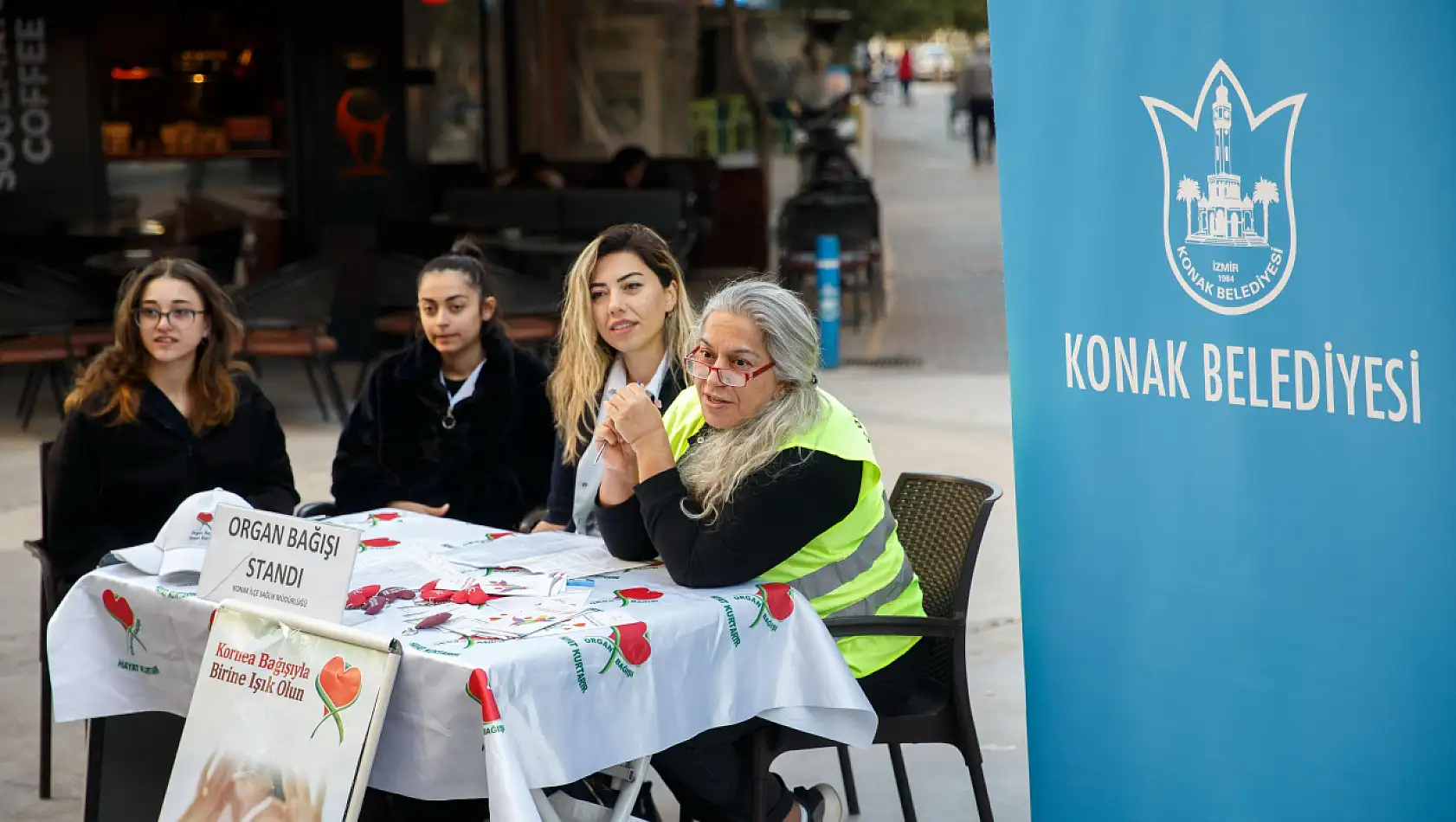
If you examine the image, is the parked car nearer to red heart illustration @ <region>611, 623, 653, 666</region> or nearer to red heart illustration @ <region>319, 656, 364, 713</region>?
red heart illustration @ <region>611, 623, 653, 666</region>

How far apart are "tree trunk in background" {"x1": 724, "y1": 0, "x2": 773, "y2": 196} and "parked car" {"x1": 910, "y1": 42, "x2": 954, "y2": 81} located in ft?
167

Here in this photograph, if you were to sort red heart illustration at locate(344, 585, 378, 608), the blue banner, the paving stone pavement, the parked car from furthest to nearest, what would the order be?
the parked car → the paving stone pavement → red heart illustration at locate(344, 585, 378, 608) → the blue banner

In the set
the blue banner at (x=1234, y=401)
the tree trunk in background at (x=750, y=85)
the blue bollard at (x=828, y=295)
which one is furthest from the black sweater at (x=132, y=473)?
the tree trunk in background at (x=750, y=85)

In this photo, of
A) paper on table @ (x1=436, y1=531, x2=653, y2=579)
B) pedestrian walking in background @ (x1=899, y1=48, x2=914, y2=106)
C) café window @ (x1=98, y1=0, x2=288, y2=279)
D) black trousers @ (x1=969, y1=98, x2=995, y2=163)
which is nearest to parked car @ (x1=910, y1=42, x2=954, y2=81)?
pedestrian walking in background @ (x1=899, y1=48, x2=914, y2=106)

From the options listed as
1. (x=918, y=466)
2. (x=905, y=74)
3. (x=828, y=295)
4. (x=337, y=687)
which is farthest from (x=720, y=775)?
(x=905, y=74)

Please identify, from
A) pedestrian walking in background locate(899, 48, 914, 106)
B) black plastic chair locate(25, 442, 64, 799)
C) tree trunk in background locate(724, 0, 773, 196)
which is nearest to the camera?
black plastic chair locate(25, 442, 64, 799)

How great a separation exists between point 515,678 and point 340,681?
1.07ft

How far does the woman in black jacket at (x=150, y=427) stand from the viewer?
14.2 ft

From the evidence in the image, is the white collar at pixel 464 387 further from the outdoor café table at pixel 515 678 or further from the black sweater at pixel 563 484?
the outdoor café table at pixel 515 678

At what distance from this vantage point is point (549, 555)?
368cm

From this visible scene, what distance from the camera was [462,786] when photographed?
293cm

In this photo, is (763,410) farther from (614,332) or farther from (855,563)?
(614,332)

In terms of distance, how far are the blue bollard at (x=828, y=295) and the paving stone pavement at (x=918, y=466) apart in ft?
1.02

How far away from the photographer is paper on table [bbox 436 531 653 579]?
3555 millimetres
